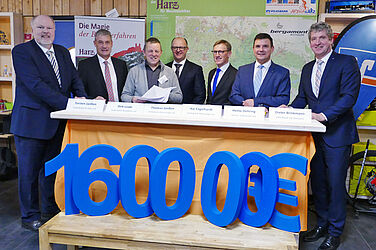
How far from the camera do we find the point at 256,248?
1744 mm

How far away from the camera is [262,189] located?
6.25 ft

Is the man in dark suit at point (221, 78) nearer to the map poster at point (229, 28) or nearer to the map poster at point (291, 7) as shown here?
the map poster at point (229, 28)

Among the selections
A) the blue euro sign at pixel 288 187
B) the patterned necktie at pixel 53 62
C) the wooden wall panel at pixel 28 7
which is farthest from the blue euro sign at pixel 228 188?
the wooden wall panel at pixel 28 7

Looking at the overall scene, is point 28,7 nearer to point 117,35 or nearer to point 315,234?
point 117,35

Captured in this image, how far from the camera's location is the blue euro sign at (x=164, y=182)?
6.39ft

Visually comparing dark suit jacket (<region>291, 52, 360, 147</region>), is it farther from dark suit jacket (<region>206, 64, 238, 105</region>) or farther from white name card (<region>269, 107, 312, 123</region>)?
dark suit jacket (<region>206, 64, 238, 105</region>)

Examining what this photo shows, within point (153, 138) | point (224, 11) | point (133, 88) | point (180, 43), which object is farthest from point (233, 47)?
point (153, 138)

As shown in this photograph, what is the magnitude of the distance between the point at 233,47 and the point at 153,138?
2253mm

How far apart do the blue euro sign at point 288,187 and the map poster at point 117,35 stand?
2665 mm

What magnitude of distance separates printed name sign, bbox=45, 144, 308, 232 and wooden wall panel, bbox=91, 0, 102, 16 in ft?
9.00

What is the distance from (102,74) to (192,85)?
985mm

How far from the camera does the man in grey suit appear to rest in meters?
3.07

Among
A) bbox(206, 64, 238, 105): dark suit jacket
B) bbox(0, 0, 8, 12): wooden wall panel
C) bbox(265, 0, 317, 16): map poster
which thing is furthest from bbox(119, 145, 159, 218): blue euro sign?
bbox(0, 0, 8, 12): wooden wall panel

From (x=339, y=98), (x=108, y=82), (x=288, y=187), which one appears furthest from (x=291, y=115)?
(x=108, y=82)
